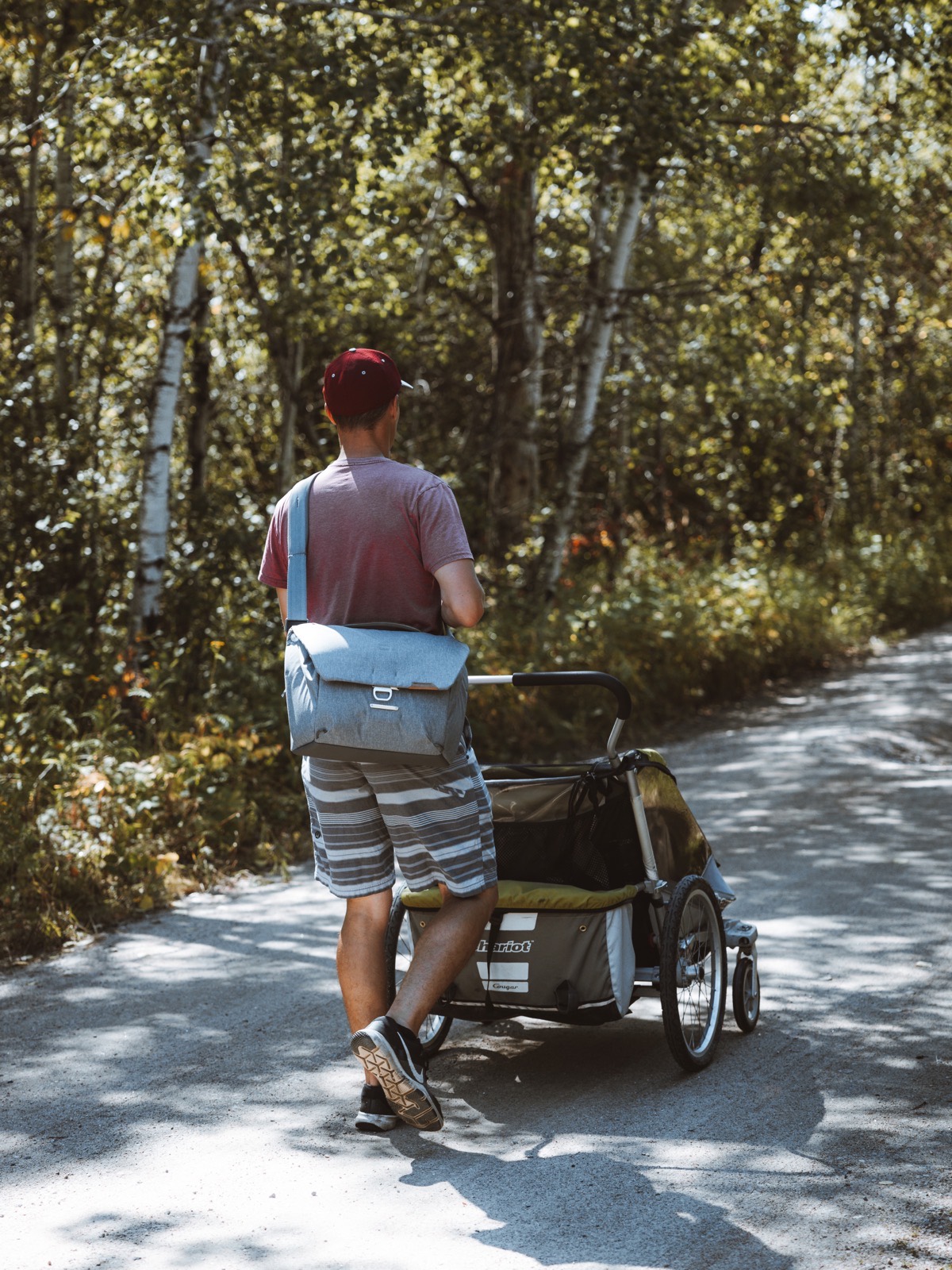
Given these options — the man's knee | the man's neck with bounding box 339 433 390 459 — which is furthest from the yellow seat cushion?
the man's neck with bounding box 339 433 390 459

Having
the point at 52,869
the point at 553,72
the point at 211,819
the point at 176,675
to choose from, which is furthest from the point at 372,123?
the point at 52,869

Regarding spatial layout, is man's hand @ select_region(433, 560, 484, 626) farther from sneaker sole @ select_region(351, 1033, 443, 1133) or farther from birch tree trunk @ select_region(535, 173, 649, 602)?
birch tree trunk @ select_region(535, 173, 649, 602)

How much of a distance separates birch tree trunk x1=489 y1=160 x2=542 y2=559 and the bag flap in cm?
1058

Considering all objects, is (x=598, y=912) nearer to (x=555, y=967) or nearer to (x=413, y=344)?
(x=555, y=967)

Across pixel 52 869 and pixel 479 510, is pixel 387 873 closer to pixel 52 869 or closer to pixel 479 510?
pixel 52 869

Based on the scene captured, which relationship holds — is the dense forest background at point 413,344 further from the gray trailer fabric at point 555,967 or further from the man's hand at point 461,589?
the man's hand at point 461,589

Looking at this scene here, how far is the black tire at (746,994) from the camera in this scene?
4812 millimetres

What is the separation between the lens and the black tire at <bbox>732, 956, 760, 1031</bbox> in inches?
189

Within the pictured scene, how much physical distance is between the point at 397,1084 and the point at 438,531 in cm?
151

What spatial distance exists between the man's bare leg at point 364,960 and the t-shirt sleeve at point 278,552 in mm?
989

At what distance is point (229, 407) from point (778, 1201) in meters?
15.3

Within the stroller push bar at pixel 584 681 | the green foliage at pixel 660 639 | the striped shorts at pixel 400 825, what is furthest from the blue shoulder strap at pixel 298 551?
the green foliage at pixel 660 639

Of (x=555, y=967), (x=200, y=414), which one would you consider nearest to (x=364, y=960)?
(x=555, y=967)

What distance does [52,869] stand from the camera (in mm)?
6664
